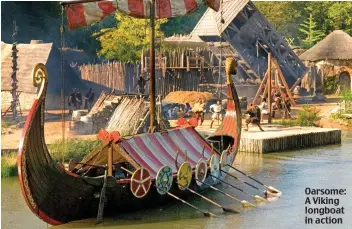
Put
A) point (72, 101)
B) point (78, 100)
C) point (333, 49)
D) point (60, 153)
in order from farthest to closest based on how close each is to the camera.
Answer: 1. point (333, 49)
2. point (78, 100)
3. point (72, 101)
4. point (60, 153)

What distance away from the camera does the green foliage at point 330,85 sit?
41688 mm

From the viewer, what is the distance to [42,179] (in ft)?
51.0

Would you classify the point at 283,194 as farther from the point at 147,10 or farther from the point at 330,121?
the point at 330,121

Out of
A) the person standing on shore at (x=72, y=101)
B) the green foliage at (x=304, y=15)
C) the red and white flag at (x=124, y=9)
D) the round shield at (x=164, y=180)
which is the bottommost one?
the round shield at (x=164, y=180)

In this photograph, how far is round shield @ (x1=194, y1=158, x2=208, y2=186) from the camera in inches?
719

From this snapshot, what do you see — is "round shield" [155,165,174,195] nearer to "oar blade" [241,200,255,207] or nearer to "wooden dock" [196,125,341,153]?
"oar blade" [241,200,255,207]

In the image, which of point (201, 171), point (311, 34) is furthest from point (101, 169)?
point (311, 34)

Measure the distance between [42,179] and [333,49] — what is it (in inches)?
1090

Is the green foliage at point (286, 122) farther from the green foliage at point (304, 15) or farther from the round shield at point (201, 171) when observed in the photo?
the green foliage at point (304, 15)

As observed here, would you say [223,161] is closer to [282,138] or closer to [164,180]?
[164,180]

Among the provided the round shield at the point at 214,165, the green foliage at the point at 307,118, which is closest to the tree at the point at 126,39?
the green foliage at the point at 307,118

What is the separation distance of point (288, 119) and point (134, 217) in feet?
51.2

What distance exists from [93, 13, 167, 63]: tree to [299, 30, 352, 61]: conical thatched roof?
8.50 meters

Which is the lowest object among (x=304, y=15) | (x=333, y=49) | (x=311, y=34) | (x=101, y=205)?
(x=101, y=205)
